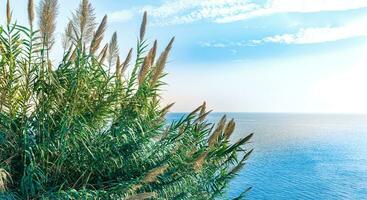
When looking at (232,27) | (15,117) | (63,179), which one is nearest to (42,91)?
(15,117)

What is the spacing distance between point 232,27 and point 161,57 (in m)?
19.8

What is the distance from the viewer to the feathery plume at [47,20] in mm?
3219

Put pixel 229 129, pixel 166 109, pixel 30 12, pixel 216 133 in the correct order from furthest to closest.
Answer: pixel 229 129, pixel 216 133, pixel 166 109, pixel 30 12

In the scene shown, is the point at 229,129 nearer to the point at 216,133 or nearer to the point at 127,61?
the point at 216,133

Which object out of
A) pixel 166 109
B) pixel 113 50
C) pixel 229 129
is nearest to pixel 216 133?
pixel 229 129

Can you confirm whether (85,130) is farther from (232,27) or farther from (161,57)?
(232,27)

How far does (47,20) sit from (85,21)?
32cm

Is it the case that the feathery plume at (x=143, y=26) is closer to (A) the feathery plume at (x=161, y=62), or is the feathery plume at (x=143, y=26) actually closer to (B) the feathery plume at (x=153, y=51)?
(B) the feathery plume at (x=153, y=51)

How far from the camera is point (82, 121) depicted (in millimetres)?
3623

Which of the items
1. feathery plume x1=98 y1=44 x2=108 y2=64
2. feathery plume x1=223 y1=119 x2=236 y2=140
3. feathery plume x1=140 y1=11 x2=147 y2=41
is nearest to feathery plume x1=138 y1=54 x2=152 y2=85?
feathery plume x1=140 y1=11 x2=147 y2=41

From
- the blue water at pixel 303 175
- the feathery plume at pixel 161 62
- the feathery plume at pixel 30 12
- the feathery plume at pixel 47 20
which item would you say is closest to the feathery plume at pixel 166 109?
the feathery plume at pixel 161 62

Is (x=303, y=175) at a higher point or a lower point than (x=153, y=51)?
lower

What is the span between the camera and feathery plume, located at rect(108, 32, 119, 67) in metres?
3.84

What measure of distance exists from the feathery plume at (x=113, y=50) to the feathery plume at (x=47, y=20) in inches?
22.5
